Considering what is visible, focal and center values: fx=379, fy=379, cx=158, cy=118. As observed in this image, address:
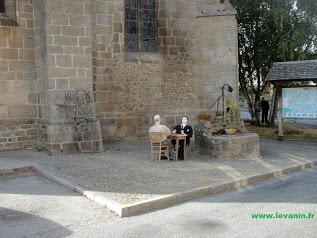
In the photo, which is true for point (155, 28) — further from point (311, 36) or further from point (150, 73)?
point (311, 36)

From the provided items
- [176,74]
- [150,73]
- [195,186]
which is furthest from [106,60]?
[195,186]

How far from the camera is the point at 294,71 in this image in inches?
541

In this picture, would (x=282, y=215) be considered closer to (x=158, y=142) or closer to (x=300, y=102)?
(x=158, y=142)

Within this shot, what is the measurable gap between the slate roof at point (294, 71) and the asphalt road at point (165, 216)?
700 cm

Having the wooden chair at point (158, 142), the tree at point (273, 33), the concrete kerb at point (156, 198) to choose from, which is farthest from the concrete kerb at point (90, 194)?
the tree at point (273, 33)

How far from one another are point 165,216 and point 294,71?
10.0 metres

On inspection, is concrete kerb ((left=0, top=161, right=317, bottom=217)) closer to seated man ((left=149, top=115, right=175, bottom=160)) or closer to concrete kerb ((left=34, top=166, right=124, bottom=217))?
concrete kerb ((left=34, top=166, right=124, bottom=217))

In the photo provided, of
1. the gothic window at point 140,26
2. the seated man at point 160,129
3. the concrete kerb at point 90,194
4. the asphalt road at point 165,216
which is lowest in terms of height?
the asphalt road at point 165,216

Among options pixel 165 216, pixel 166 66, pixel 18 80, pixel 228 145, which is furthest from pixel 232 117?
pixel 18 80

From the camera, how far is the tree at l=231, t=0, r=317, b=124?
18.0 m

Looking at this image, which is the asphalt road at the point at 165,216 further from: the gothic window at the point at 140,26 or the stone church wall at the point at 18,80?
the gothic window at the point at 140,26

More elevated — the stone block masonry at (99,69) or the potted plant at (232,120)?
the stone block masonry at (99,69)

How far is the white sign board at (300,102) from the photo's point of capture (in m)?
13.2

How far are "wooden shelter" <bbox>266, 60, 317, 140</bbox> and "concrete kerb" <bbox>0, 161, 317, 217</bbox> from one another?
19.3 ft
